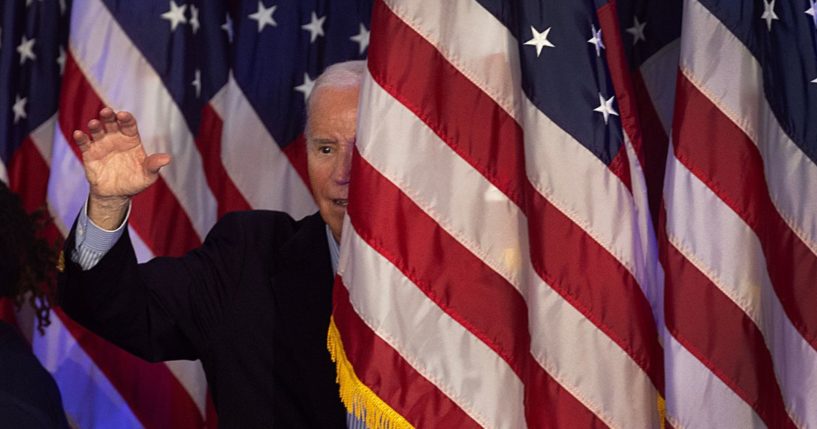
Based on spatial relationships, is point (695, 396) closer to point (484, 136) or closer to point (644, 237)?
point (644, 237)

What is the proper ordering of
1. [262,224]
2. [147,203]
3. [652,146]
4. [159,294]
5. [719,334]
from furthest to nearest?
[147,203], [652,146], [262,224], [159,294], [719,334]

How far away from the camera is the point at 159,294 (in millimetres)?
2330

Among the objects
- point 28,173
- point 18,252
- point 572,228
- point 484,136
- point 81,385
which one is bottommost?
point 81,385

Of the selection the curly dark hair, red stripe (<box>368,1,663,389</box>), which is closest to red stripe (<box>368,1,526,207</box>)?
red stripe (<box>368,1,663,389</box>)

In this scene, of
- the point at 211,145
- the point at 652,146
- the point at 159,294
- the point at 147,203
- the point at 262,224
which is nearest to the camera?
the point at 159,294

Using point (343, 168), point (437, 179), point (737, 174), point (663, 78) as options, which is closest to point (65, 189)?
point (343, 168)

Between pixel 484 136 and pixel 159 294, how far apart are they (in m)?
0.79

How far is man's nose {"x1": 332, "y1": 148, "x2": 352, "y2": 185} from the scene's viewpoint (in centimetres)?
236

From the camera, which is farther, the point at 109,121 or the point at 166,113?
the point at 166,113

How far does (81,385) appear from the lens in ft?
10.7

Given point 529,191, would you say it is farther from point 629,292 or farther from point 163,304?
point 163,304

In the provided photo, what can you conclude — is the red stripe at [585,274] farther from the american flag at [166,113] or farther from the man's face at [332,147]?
the american flag at [166,113]

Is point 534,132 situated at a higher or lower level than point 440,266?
higher

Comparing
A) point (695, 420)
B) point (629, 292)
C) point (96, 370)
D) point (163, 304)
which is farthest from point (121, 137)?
point (96, 370)
